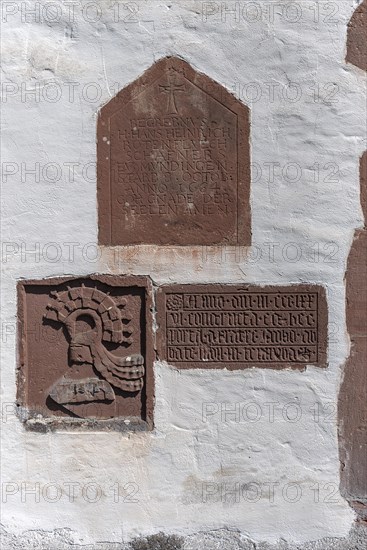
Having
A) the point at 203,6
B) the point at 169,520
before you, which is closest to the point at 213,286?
the point at 169,520

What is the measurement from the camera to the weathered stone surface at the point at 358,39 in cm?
299

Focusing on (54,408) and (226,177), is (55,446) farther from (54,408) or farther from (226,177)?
(226,177)

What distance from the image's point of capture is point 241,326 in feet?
9.98

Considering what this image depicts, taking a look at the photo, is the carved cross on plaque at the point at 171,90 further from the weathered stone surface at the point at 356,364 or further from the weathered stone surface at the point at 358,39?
the weathered stone surface at the point at 356,364

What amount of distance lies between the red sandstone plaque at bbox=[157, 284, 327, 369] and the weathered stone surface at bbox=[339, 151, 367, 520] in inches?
6.1

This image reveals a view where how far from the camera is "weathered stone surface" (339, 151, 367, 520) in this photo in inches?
118

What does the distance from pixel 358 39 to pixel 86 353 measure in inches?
89.2

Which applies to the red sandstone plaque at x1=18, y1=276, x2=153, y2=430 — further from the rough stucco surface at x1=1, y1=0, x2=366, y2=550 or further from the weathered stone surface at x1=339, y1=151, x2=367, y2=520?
the weathered stone surface at x1=339, y1=151, x2=367, y2=520

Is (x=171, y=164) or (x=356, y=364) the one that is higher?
(x=171, y=164)

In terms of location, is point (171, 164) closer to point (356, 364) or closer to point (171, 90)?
point (171, 90)

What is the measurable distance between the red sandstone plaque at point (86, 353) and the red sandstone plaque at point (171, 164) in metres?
0.33

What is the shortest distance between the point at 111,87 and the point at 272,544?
265 centimetres

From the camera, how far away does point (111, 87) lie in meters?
3.04

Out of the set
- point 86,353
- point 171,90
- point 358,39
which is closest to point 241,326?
point 86,353
